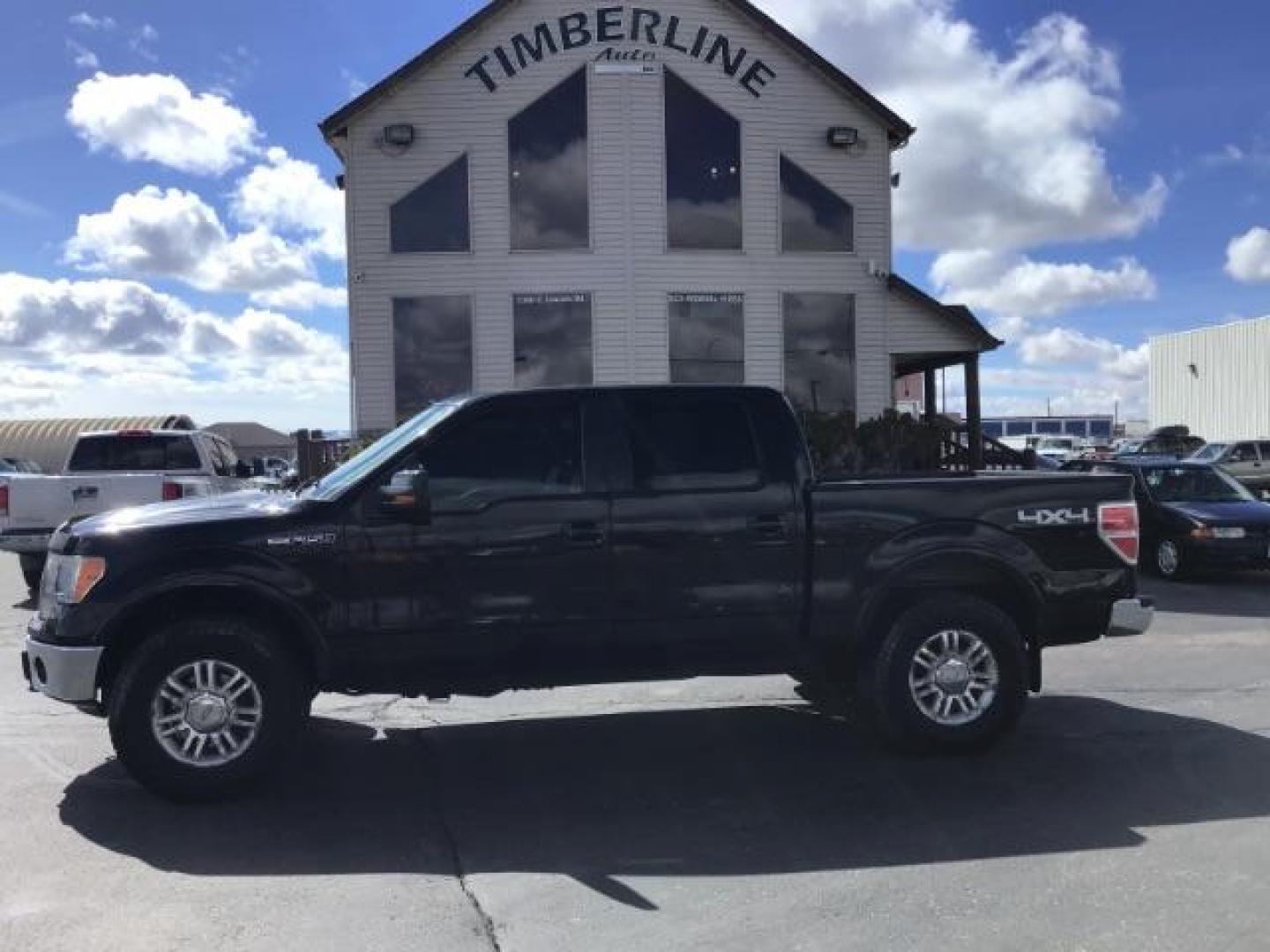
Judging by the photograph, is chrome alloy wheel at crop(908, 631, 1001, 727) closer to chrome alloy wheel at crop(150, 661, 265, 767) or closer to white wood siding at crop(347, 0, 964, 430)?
Result: chrome alloy wheel at crop(150, 661, 265, 767)

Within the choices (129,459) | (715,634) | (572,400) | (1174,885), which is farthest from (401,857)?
(129,459)

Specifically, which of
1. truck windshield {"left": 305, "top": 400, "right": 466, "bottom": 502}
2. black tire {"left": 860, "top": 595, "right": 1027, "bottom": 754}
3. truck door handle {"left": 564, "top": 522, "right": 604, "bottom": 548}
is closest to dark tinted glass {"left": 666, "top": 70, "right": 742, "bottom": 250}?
truck windshield {"left": 305, "top": 400, "right": 466, "bottom": 502}

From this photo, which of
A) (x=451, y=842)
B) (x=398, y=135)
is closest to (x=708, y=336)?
(x=398, y=135)

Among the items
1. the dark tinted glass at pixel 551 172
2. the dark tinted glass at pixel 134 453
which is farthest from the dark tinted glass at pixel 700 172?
the dark tinted glass at pixel 134 453

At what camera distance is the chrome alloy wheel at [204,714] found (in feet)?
17.3

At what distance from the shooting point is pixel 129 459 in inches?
528

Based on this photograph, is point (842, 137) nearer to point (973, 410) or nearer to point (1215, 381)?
point (973, 410)

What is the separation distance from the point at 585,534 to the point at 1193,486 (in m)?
11.2

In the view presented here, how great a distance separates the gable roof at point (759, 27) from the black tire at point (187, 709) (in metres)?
13.4

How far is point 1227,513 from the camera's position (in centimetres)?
1320

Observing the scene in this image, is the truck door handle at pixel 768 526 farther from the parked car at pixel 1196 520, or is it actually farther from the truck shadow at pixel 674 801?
the parked car at pixel 1196 520

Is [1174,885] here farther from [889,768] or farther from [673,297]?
[673,297]

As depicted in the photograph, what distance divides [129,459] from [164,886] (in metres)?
10.1

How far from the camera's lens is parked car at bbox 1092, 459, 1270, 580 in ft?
42.4
